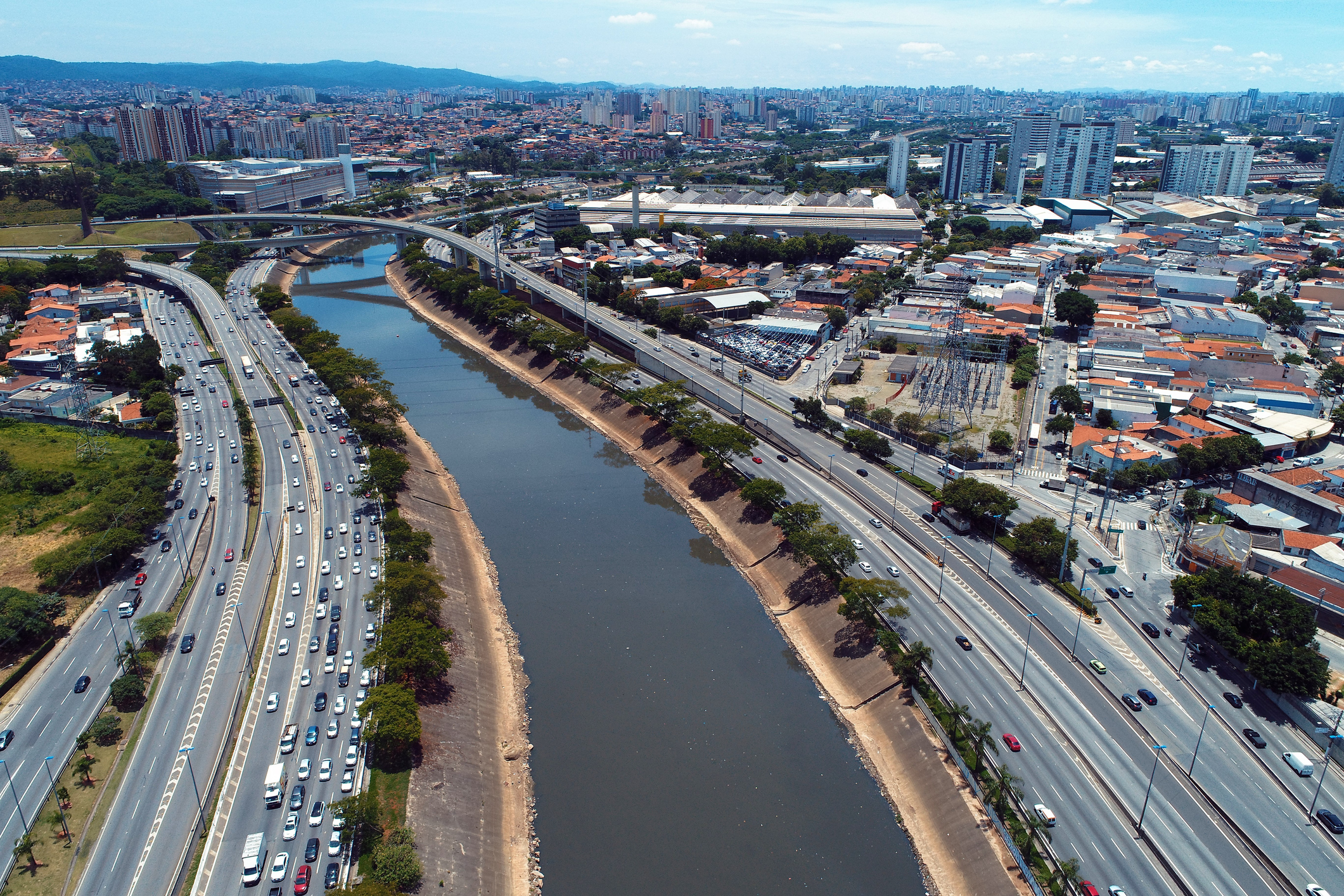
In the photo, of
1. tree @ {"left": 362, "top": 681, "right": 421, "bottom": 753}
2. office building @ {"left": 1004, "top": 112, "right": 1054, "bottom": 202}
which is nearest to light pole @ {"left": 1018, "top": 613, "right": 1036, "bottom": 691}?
tree @ {"left": 362, "top": 681, "right": 421, "bottom": 753}

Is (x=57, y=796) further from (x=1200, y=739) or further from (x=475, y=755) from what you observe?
(x=1200, y=739)

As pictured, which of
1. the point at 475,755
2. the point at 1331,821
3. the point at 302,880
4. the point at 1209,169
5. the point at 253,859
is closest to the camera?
the point at 302,880

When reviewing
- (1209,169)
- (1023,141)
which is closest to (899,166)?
(1023,141)

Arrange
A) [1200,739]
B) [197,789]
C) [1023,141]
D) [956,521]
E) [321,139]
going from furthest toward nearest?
[321,139] < [1023,141] < [956,521] < [1200,739] < [197,789]

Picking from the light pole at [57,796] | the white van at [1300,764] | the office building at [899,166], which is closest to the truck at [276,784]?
the light pole at [57,796]

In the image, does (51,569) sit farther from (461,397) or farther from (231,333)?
(231,333)

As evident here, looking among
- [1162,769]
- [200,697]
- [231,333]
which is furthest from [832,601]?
[231,333]
